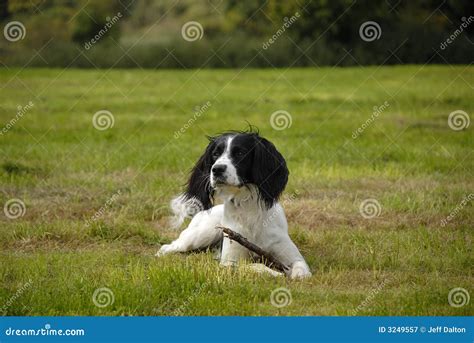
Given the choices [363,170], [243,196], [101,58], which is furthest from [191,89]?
[243,196]

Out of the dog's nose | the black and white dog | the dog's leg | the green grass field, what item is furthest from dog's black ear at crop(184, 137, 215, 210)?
the green grass field

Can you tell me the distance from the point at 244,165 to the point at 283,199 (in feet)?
9.89

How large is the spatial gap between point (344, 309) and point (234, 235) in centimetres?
142

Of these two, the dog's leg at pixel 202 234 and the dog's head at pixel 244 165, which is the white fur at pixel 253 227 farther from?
the dog's leg at pixel 202 234

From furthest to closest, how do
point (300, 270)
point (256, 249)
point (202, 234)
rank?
point (202, 234) → point (256, 249) → point (300, 270)

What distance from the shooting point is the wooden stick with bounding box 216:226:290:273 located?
24.7 ft

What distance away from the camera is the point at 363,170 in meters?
12.4

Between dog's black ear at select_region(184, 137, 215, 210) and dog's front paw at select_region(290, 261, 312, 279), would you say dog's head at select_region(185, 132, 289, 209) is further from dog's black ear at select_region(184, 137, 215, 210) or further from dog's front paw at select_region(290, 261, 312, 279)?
dog's front paw at select_region(290, 261, 312, 279)

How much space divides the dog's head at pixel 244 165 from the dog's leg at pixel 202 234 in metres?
0.73

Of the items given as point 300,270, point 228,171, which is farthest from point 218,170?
point 300,270

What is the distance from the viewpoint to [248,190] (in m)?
7.68

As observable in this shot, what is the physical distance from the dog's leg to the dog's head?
732 millimetres

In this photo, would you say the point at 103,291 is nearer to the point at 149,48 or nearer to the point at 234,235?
the point at 234,235

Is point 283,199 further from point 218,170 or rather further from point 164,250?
point 218,170
